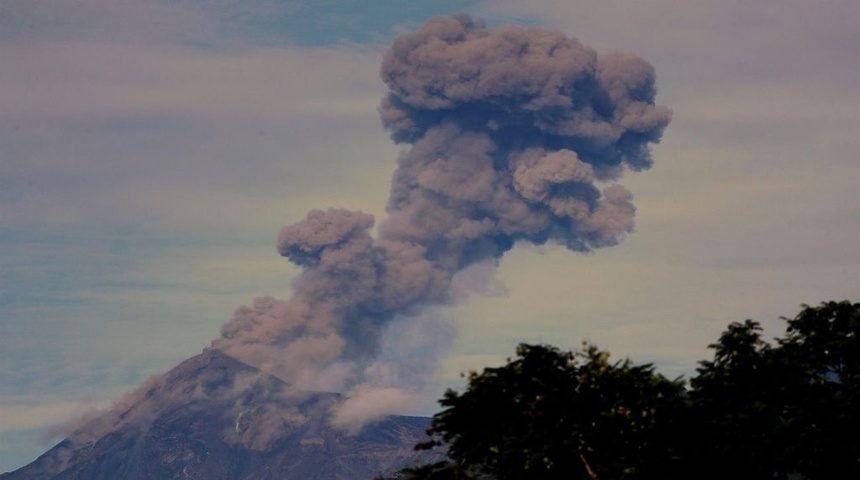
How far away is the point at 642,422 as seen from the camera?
66625 millimetres

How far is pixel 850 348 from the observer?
78.8m

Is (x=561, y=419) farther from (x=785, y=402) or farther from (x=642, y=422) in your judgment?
(x=785, y=402)

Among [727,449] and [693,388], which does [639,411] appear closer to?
[727,449]

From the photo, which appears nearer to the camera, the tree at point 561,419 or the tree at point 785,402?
the tree at point 561,419

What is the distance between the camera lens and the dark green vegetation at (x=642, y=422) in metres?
65.3

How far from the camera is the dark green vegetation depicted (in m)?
65.3

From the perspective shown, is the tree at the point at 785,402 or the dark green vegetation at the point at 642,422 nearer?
the dark green vegetation at the point at 642,422

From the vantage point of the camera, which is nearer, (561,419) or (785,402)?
(561,419)

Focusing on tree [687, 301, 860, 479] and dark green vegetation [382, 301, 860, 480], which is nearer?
dark green vegetation [382, 301, 860, 480]

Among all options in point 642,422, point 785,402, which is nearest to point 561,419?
point 642,422

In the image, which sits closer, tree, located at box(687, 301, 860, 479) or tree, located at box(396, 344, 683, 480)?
tree, located at box(396, 344, 683, 480)

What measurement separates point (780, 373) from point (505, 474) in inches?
755

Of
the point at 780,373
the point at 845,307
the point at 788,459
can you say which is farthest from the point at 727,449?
the point at 845,307

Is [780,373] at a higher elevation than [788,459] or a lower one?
higher
